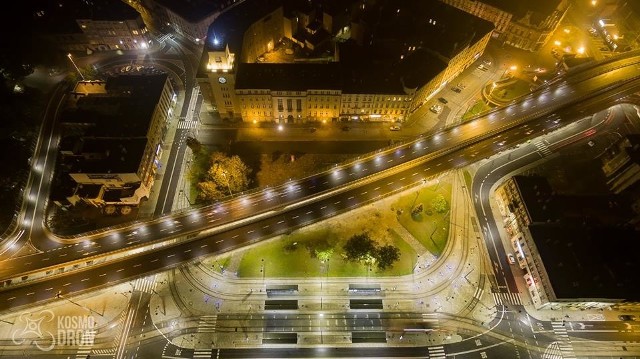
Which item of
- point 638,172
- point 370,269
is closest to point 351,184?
point 370,269

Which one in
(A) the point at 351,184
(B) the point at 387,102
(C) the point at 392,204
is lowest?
(C) the point at 392,204

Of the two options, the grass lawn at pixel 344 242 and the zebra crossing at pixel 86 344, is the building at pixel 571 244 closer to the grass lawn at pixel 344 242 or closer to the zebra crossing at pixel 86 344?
the grass lawn at pixel 344 242

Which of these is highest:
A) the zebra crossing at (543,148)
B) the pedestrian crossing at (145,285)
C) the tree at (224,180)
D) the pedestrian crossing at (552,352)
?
the zebra crossing at (543,148)

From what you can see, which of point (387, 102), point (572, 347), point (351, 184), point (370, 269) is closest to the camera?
point (572, 347)

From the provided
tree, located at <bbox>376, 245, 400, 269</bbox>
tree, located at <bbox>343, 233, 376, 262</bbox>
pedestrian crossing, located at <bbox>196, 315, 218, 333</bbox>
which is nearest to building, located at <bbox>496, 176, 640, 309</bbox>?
tree, located at <bbox>376, 245, 400, 269</bbox>

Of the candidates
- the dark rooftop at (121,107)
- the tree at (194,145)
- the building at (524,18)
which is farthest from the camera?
the building at (524,18)

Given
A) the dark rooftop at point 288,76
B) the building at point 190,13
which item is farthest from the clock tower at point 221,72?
the building at point 190,13

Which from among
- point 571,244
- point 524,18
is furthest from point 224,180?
point 524,18

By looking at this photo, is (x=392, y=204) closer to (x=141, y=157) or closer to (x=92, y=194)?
(x=141, y=157)
